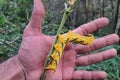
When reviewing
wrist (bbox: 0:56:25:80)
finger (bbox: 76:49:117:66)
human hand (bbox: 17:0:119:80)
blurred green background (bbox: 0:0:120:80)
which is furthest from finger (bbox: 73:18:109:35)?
blurred green background (bbox: 0:0:120:80)

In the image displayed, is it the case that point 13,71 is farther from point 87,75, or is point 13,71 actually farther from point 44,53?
point 87,75

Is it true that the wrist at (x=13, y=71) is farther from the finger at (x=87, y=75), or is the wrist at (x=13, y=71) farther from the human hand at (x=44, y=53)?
the finger at (x=87, y=75)

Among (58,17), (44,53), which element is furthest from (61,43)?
(58,17)

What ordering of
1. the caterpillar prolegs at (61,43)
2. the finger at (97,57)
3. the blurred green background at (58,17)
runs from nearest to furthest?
the caterpillar prolegs at (61,43)
the finger at (97,57)
the blurred green background at (58,17)

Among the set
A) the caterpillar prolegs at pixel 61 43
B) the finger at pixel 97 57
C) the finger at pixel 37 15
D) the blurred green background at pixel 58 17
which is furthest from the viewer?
the blurred green background at pixel 58 17

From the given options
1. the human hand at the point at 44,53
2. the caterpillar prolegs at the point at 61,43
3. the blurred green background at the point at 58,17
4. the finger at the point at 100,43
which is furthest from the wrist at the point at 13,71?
the blurred green background at the point at 58,17

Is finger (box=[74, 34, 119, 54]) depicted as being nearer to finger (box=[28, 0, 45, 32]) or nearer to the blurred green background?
finger (box=[28, 0, 45, 32])
